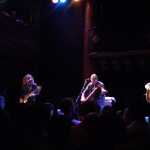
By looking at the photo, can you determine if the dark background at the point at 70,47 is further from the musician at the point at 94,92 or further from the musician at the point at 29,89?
Answer: the musician at the point at 94,92

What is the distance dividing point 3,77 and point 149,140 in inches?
472

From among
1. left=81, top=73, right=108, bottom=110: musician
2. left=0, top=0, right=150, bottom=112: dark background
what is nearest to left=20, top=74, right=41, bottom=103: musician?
left=0, top=0, right=150, bottom=112: dark background

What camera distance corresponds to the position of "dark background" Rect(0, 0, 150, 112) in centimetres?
1538

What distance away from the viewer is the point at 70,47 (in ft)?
56.4

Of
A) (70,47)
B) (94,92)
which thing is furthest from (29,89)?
(70,47)

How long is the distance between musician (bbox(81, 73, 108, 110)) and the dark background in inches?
61.0

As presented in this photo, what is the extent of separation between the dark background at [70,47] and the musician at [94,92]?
155 centimetres

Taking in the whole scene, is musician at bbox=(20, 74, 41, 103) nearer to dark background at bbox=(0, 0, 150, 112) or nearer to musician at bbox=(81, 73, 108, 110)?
dark background at bbox=(0, 0, 150, 112)

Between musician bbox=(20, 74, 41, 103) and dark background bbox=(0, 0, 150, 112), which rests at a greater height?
dark background bbox=(0, 0, 150, 112)

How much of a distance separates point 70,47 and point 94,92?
4.12 metres

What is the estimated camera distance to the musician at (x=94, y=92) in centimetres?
1346

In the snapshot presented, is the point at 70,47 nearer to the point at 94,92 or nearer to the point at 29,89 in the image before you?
the point at 29,89

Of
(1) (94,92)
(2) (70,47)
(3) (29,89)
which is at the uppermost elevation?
(2) (70,47)

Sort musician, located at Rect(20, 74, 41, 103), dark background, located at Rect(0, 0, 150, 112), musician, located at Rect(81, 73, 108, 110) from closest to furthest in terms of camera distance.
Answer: musician, located at Rect(81, 73, 108, 110)
musician, located at Rect(20, 74, 41, 103)
dark background, located at Rect(0, 0, 150, 112)
